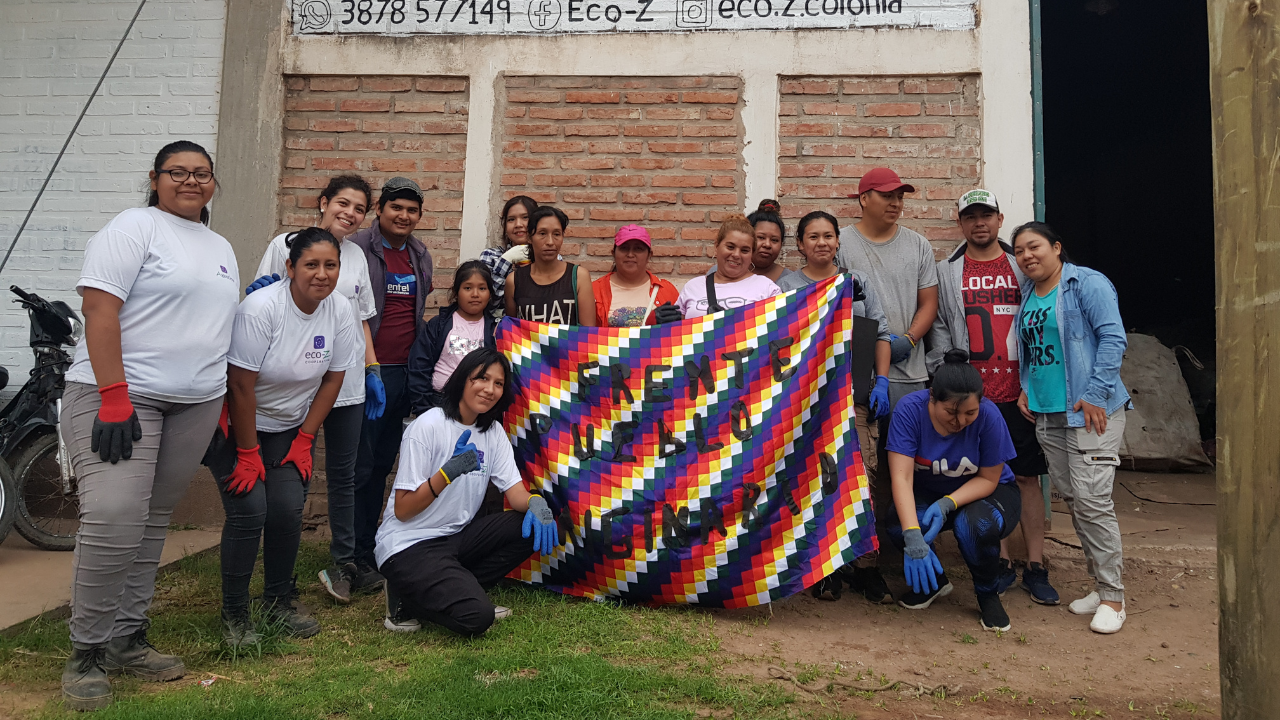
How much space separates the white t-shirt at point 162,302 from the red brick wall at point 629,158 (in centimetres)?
244

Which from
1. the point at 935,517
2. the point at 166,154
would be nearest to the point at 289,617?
the point at 166,154

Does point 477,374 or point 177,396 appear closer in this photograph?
point 177,396

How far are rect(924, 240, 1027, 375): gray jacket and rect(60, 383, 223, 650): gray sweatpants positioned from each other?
11.2 feet

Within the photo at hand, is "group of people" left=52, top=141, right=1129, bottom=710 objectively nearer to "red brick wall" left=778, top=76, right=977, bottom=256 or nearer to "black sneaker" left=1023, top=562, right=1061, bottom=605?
"black sneaker" left=1023, top=562, right=1061, bottom=605

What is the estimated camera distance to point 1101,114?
9.52m

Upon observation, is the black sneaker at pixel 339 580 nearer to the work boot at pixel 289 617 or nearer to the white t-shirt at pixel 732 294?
the work boot at pixel 289 617

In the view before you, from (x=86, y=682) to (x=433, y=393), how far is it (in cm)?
174

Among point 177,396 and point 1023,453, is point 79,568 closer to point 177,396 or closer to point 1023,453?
point 177,396

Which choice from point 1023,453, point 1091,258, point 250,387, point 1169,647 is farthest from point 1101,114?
point 250,387

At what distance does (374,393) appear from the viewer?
3.92 metres

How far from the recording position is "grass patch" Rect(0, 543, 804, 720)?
8.63 ft

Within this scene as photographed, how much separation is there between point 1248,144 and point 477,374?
263 cm

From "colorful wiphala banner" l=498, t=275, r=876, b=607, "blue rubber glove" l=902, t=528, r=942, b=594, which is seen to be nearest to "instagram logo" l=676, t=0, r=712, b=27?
"colorful wiphala banner" l=498, t=275, r=876, b=607

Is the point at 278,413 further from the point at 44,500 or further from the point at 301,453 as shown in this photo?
the point at 44,500
